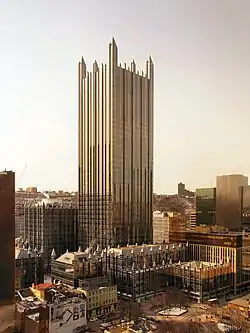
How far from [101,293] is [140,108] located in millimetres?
4217

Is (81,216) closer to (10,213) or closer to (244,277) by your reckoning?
(244,277)

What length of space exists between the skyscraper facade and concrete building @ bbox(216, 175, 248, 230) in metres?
1.82

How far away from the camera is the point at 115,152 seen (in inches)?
290

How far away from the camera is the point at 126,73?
300 inches

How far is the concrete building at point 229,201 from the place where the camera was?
4734 millimetres

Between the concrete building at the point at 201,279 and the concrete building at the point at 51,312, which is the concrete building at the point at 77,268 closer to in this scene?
the concrete building at the point at 201,279

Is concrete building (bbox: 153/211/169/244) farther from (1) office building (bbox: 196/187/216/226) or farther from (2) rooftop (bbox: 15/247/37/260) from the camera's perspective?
(2) rooftop (bbox: 15/247/37/260)

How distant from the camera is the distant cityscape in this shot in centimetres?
329

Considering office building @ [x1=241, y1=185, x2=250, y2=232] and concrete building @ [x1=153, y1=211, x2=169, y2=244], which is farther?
concrete building @ [x1=153, y1=211, x2=169, y2=244]

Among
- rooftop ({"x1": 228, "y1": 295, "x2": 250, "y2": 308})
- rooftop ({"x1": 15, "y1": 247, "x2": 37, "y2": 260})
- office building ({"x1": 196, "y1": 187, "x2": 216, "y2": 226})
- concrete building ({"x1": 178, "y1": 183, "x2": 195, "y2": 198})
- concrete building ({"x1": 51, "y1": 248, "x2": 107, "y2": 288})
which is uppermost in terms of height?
concrete building ({"x1": 178, "y1": 183, "x2": 195, "y2": 198})

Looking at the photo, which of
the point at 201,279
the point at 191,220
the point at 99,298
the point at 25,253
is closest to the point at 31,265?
the point at 25,253

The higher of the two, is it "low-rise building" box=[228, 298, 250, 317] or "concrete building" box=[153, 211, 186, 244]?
"concrete building" box=[153, 211, 186, 244]

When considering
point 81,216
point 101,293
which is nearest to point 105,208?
point 81,216

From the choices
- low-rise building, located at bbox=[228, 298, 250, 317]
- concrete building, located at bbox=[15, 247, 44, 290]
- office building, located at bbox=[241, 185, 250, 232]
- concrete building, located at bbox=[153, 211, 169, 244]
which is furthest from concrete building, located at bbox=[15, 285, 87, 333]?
concrete building, located at bbox=[153, 211, 169, 244]
